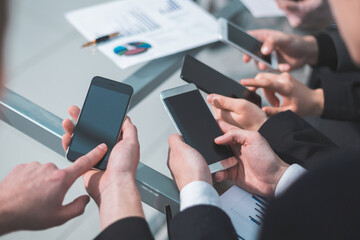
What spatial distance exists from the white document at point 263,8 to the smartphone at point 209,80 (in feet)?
1.28

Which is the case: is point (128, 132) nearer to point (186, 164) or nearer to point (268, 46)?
point (186, 164)

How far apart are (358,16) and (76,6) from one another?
0.96 metres

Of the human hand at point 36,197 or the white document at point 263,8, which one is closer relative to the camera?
the human hand at point 36,197

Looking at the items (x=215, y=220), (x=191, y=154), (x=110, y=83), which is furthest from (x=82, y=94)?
(x=215, y=220)

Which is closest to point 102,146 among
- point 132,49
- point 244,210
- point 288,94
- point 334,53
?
point 244,210

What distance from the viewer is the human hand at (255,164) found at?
0.61 meters

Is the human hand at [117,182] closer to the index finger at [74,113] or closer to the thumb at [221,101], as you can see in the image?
the index finger at [74,113]

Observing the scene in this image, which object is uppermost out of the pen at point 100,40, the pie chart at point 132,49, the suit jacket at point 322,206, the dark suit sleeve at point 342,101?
the suit jacket at point 322,206

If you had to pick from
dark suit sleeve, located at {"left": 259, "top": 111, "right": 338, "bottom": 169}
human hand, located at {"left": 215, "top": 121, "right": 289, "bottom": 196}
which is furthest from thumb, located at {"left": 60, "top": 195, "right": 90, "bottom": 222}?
dark suit sleeve, located at {"left": 259, "top": 111, "right": 338, "bottom": 169}

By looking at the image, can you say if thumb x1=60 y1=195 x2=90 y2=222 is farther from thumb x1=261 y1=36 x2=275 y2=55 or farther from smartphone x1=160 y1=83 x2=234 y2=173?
thumb x1=261 y1=36 x2=275 y2=55

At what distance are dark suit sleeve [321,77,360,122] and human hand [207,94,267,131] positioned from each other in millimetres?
219

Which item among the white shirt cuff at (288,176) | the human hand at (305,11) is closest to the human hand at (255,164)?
the white shirt cuff at (288,176)

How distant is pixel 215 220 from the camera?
1.54ft

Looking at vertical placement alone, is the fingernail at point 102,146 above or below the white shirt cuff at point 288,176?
above
